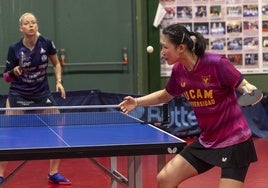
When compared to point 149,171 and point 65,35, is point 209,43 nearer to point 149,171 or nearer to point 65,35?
point 65,35

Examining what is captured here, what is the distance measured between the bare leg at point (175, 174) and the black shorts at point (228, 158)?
0.04 metres

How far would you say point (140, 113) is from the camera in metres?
7.29

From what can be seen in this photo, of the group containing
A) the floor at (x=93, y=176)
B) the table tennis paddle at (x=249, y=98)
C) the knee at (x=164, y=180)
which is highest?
the table tennis paddle at (x=249, y=98)

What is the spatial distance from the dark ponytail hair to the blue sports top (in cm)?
242

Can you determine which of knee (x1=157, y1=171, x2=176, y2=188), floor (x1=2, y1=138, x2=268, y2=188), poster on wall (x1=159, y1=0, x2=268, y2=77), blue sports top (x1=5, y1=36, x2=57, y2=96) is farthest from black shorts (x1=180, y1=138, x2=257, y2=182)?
poster on wall (x1=159, y1=0, x2=268, y2=77)

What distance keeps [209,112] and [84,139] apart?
824 millimetres

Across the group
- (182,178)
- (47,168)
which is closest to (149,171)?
(47,168)

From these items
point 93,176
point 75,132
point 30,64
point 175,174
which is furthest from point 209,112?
point 93,176

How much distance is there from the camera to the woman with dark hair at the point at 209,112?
3.86 m

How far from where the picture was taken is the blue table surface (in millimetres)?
3773

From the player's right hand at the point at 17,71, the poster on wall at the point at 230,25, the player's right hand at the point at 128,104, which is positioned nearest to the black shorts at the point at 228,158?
the player's right hand at the point at 128,104

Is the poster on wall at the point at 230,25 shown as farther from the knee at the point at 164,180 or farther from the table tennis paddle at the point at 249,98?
the table tennis paddle at the point at 249,98

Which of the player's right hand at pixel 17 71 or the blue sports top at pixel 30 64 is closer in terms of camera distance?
the player's right hand at pixel 17 71

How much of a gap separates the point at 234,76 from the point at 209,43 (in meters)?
6.74
